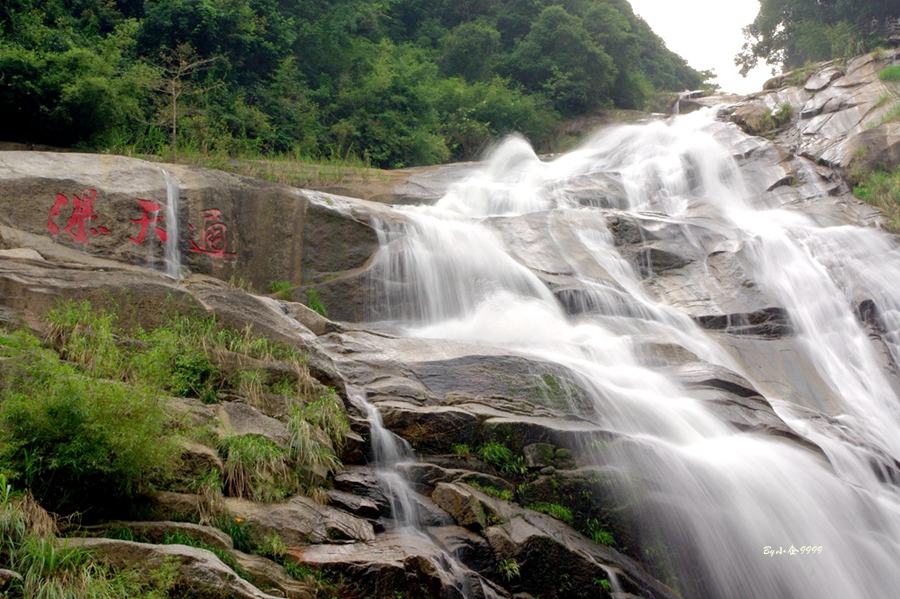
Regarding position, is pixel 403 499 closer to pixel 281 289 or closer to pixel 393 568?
pixel 393 568

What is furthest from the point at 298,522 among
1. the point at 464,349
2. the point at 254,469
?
the point at 464,349

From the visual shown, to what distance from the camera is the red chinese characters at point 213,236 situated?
36.5 ft

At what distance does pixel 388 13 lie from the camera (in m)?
26.3

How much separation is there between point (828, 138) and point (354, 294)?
1339cm

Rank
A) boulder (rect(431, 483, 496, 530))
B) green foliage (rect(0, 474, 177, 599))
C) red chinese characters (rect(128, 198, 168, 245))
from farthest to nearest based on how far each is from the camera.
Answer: red chinese characters (rect(128, 198, 168, 245)) → boulder (rect(431, 483, 496, 530)) → green foliage (rect(0, 474, 177, 599))

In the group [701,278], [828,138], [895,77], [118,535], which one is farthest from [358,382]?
[895,77]

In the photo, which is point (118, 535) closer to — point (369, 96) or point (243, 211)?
point (243, 211)

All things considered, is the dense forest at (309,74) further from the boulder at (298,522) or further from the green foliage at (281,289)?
the boulder at (298,522)

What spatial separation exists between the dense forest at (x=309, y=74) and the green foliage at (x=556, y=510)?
9.70m

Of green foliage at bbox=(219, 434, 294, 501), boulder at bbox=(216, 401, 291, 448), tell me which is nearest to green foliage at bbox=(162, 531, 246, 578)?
green foliage at bbox=(219, 434, 294, 501)

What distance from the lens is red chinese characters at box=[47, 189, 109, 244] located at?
964 cm

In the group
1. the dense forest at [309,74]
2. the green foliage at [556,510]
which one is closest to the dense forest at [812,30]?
the dense forest at [309,74]

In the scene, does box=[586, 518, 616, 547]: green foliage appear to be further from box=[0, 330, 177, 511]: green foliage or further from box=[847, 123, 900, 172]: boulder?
box=[847, 123, 900, 172]: boulder

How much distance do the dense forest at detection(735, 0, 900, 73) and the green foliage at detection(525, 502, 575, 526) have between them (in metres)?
21.2
